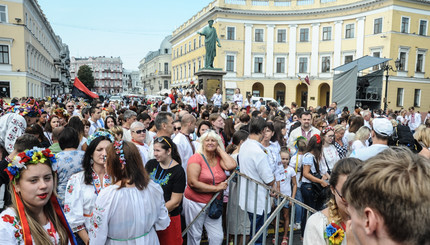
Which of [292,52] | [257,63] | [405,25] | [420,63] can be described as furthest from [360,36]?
[257,63]

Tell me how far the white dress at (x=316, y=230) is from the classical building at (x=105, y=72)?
504ft

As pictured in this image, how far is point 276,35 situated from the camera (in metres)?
40.7

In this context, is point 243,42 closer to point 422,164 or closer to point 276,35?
point 276,35

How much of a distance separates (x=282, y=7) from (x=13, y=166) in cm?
4229

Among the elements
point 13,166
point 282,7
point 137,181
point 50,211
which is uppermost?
point 282,7

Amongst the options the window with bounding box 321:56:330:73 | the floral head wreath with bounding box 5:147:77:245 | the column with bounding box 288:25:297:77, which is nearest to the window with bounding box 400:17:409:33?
the window with bounding box 321:56:330:73

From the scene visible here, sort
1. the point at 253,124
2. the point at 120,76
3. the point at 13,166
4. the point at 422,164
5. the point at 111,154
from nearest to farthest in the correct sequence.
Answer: the point at 422,164 < the point at 13,166 < the point at 111,154 < the point at 253,124 < the point at 120,76

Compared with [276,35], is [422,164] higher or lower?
lower

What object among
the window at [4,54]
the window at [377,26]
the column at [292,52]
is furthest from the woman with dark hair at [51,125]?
the column at [292,52]

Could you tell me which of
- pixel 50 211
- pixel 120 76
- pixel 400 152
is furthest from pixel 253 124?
pixel 120 76

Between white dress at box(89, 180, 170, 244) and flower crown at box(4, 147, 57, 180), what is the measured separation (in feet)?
1.93

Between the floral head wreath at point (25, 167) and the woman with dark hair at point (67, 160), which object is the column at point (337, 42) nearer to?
the woman with dark hair at point (67, 160)

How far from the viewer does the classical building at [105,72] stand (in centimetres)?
14700

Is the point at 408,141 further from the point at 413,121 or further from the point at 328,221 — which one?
the point at 413,121
